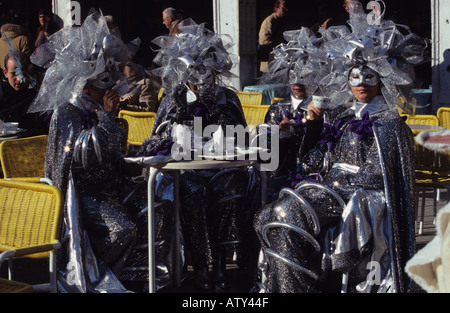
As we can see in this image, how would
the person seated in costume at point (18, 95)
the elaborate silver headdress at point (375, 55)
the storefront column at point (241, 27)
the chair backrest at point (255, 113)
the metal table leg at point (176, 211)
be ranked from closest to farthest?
the elaborate silver headdress at point (375, 55) → the metal table leg at point (176, 211) → the person seated in costume at point (18, 95) → the chair backrest at point (255, 113) → the storefront column at point (241, 27)

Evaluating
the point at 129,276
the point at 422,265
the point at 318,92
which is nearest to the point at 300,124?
the point at 318,92

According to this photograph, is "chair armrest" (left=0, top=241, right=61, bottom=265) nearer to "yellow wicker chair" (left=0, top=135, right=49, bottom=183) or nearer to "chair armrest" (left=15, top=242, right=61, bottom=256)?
"chair armrest" (left=15, top=242, right=61, bottom=256)

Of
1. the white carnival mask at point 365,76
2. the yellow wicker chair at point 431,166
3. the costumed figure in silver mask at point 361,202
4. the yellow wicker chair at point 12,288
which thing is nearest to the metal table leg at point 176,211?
the costumed figure in silver mask at point 361,202

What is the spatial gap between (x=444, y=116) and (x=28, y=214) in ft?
11.8

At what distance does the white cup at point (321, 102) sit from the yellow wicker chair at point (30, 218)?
1.66m

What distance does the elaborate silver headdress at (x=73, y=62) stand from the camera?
4.15m

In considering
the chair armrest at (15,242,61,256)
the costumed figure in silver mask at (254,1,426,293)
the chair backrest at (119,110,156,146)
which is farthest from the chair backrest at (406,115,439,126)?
the chair armrest at (15,242,61,256)

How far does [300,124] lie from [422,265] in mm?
2575

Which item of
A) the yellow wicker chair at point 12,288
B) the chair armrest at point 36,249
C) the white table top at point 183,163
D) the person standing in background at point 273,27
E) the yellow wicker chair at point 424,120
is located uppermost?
the person standing in background at point 273,27

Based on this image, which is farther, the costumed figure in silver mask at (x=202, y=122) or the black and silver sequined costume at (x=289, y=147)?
the black and silver sequined costume at (x=289, y=147)

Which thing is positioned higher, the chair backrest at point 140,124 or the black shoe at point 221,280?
the chair backrest at point 140,124

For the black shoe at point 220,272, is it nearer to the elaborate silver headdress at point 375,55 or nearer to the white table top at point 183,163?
the white table top at point 183,163

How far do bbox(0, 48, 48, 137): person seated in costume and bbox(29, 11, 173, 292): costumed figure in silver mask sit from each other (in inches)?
67.2
